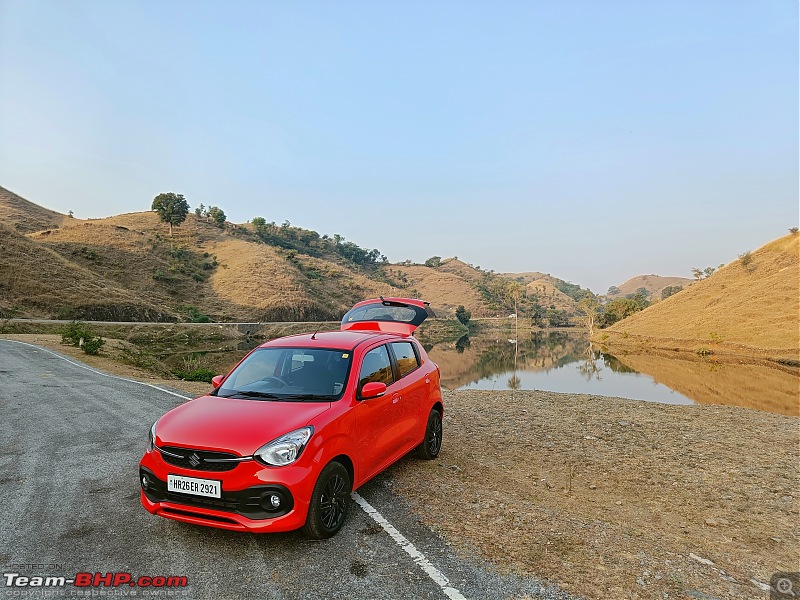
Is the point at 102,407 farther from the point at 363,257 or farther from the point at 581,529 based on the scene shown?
the point at 363,257

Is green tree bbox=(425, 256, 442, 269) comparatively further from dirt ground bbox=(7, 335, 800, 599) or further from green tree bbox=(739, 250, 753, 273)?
dirt ground bbox=(7, 335, 800, 599)

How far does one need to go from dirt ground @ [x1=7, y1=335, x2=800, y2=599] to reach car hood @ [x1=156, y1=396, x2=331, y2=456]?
173 centimetres

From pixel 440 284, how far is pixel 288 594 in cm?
14729

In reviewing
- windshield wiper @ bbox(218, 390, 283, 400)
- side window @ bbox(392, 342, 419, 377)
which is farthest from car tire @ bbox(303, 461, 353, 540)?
side window @ bbox(392, 342, 419, 377)

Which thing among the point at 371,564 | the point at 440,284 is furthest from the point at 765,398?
the point at 440,284

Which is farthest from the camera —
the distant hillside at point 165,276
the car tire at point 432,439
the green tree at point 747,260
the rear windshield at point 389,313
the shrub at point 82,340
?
the green tree at point 747,260

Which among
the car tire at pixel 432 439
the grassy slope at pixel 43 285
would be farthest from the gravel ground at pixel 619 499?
the grassy slope at pixel 43 285

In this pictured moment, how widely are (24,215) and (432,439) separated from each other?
119058mm

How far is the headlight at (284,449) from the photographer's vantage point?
392cm

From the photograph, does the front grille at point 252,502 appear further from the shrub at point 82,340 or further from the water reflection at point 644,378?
the shrub at point 82,340

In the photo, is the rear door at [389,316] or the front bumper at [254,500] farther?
the rear door at [389,316]

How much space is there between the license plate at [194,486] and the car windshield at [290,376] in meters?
1.09

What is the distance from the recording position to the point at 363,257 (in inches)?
6516

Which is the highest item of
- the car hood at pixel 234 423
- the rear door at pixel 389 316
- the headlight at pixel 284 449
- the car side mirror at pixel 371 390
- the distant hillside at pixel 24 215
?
the distant hillside at pixel 24 215
